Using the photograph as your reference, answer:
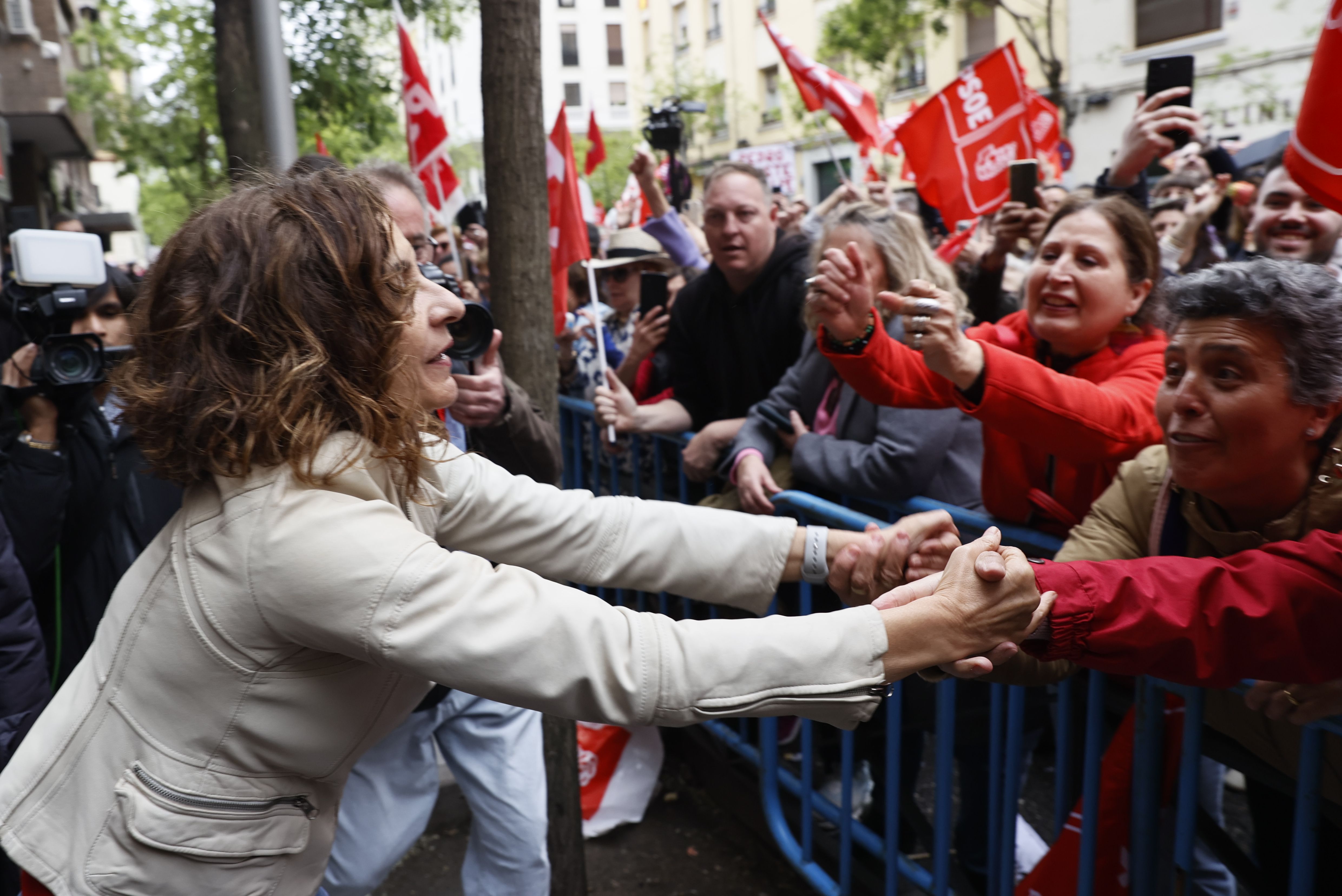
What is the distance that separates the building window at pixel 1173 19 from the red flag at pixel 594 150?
1502cm

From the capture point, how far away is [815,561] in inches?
88.5

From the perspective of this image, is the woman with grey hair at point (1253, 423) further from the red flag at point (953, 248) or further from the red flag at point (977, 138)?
the red flag at point (977, 138)

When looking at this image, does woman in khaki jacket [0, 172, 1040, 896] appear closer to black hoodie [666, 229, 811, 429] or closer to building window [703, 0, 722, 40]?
black hoodie [666, 229, 811, 429]

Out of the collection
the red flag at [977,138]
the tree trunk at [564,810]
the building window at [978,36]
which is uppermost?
the building window at [978,36]

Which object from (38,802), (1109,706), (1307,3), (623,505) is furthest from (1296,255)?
(1307,3)

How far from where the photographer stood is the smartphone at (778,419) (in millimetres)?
3695

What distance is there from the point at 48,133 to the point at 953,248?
69.9ft

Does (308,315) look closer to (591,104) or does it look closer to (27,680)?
(27,680)

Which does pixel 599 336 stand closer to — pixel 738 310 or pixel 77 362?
pixel 738 310

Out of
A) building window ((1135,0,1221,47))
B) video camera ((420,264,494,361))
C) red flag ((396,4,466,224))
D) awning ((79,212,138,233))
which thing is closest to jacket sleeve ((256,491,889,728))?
video camera ((420,264,494,361))

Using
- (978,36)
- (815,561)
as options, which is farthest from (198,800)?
(978,36)

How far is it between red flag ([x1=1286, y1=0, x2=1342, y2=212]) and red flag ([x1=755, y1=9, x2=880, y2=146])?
468 cm

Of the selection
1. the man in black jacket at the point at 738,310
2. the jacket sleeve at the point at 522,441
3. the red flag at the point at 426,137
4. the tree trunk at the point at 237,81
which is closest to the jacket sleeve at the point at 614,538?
the jacket sleeve at the point at 522,441

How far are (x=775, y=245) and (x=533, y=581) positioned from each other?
9.64ft
